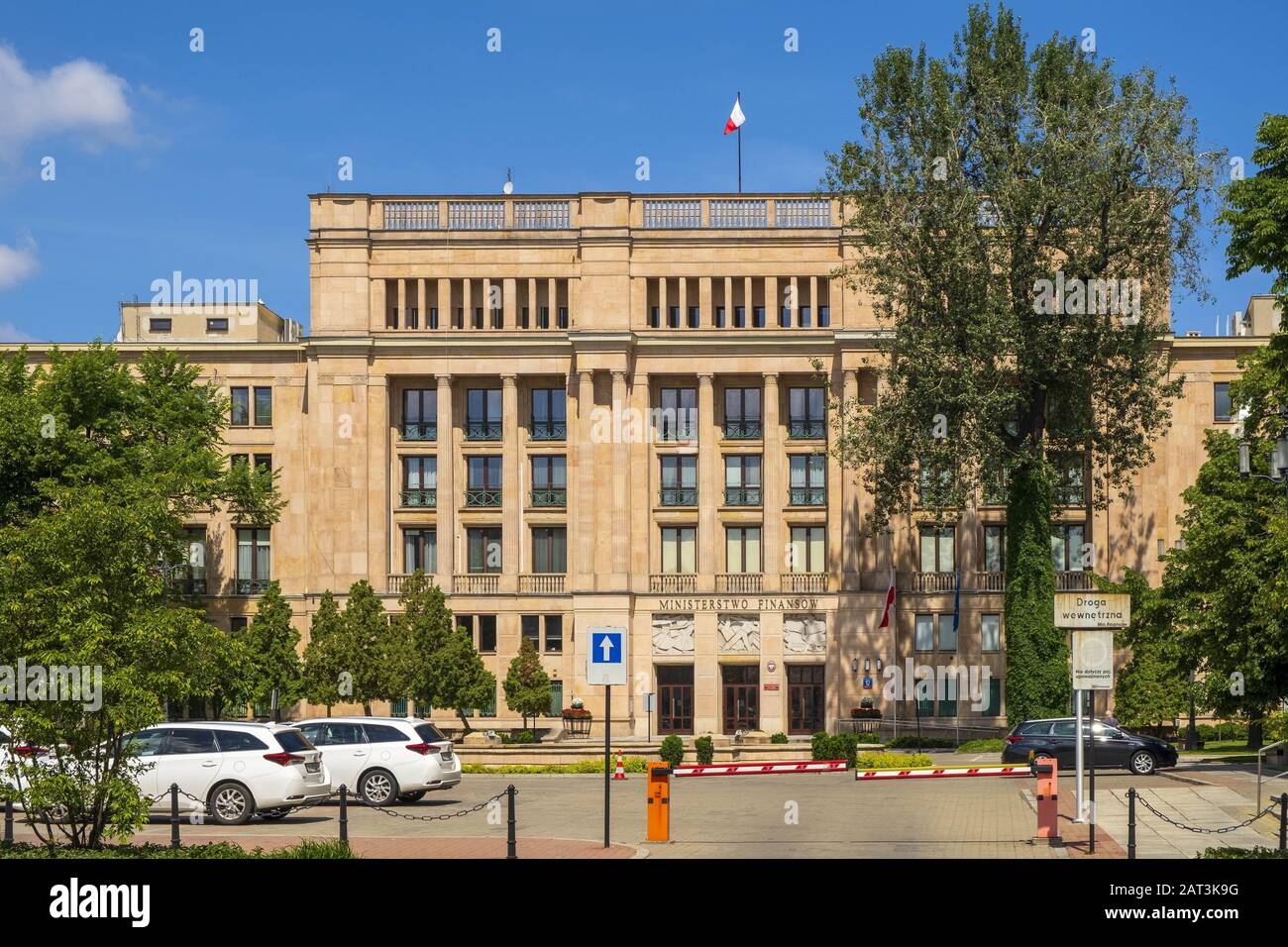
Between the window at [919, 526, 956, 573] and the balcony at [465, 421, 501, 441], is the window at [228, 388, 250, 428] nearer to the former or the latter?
the balcony at [465, 421, 501, 441]

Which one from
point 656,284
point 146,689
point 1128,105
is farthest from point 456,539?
point 146,689

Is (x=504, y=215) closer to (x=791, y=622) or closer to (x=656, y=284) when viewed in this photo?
(x=656, y=284)

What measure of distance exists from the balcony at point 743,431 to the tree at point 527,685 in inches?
497

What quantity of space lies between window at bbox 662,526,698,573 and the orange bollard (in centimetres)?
4236

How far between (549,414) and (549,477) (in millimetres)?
2755

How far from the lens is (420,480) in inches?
2736

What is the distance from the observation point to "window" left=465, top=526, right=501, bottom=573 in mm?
69188

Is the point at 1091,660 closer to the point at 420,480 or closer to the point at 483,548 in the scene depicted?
the point at 483,548

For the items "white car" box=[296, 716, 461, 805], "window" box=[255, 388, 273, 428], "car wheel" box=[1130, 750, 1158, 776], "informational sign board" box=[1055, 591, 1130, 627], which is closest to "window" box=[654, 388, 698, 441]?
"window" box=[255, 388, 273, 428]

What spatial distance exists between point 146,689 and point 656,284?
49.4 meters

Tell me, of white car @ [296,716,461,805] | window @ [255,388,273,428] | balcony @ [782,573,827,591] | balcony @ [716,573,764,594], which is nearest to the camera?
white car @ [296,716,461,805]

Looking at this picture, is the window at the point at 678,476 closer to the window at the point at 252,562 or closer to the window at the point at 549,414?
the window at the point at 549,414

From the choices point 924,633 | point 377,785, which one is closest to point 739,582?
point 924,633

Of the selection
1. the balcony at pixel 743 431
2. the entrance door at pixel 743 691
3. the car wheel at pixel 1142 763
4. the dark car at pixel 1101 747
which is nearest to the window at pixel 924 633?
the entrance door at pixel 743 691
